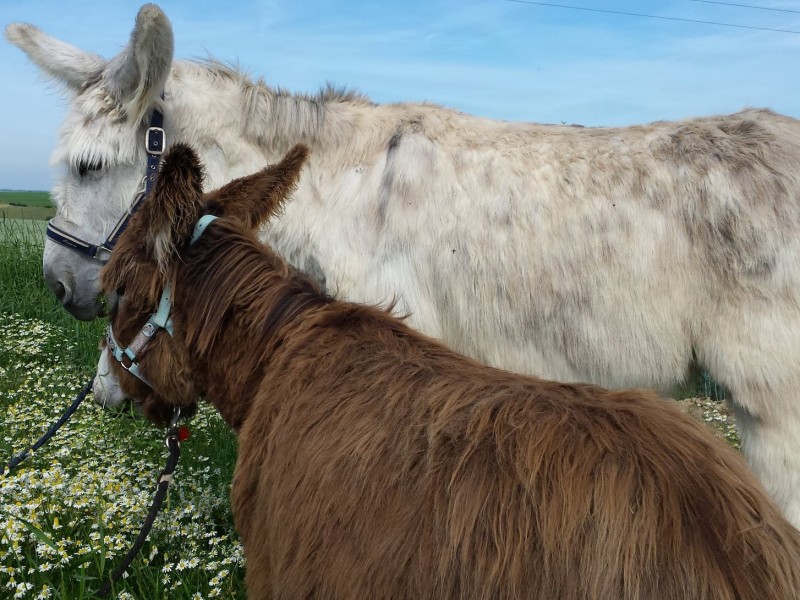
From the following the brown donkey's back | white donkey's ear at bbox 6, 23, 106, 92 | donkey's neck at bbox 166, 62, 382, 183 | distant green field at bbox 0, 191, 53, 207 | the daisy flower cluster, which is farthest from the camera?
distant green field at bbox 0, 191, 53, 207

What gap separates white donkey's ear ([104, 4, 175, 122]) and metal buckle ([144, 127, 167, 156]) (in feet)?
0.28

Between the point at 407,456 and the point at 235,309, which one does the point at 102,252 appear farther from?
the point at 407,456

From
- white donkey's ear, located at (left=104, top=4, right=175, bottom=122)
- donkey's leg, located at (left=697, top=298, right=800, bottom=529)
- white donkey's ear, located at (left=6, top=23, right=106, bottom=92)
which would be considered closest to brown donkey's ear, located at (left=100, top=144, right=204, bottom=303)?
white donkey's ear, located at (left=104, top=4, right=175, bottom=122)

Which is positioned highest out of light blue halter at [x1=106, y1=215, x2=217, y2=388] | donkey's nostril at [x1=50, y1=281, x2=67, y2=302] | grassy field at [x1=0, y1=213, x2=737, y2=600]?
light blue halter at [x1=106, y1=215, x2=217, y2=388]

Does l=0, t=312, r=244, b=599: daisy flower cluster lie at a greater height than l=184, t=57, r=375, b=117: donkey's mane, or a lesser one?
lesser

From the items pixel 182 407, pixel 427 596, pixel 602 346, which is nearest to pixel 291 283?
pixel 182 407

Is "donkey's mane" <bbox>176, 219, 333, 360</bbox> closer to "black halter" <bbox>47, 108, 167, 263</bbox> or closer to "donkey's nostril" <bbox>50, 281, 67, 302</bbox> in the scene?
"black halter" <bbox>47, 108, 167, 263</bbox>

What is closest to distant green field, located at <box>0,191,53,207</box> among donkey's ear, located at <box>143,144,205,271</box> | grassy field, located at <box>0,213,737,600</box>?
grassy field, located at <box>0,213,737,600</box>

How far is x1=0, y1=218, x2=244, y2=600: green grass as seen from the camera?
2.96 meters

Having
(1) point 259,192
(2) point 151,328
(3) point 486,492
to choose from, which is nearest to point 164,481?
(2) point 151,328

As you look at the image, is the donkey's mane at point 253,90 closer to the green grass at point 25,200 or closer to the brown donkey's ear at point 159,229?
the brown donkey's ear at point 159,229

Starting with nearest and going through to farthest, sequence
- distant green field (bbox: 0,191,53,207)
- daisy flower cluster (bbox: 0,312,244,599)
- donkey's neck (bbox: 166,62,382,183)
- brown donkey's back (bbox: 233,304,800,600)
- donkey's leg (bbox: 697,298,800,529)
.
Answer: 1. brown donkey's back (bbox: 233,304,800,600)
2. donkey's leg (bbox: 697,298,800,529)
3. daisy flower cluster (bbox: 0,312,244,599)
4. donkey's neck (bbox: 166,62,382,183)
5. distant green field (bbox: 0,191,53,207)

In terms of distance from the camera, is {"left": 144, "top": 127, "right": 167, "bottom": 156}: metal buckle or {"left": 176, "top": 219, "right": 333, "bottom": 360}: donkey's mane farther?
{"left": 144, "top": 127, "right": 167, "bottom": 156}: metal buckle

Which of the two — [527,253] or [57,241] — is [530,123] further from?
[57,241]
